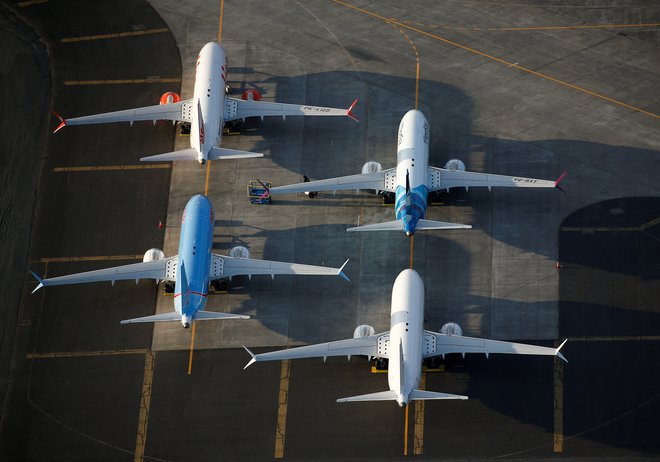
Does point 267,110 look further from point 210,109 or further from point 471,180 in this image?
point 471,180

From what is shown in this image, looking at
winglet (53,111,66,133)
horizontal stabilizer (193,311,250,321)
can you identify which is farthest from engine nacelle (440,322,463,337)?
winglet (53,111,66,133)

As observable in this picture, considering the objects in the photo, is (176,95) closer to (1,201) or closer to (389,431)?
(1,201)

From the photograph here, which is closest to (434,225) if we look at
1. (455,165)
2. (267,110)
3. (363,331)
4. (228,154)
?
(363,331)

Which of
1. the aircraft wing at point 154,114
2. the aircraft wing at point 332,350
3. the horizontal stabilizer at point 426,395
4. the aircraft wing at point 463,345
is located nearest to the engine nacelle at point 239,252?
the aircraft wing at point 332,350

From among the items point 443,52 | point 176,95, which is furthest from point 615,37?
point 176,95

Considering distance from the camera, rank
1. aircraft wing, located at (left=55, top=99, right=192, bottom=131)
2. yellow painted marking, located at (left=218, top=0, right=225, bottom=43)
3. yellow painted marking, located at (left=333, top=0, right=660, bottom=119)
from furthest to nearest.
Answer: yellow painted marking, located at (left=218, top=0, right=225, bottom=43), yellow painted marking, located at (left=333, top=0, right=660, bottom=119), aircraft wing, located at (left=55, top=99, right=192, bottom=131)

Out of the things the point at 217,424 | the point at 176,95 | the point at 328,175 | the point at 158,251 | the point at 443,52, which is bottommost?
the point at 217,424

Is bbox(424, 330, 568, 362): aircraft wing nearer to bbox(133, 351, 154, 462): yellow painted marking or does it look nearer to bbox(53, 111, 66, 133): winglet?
bbox(133, 351, 154, 462): yellow painted marking
